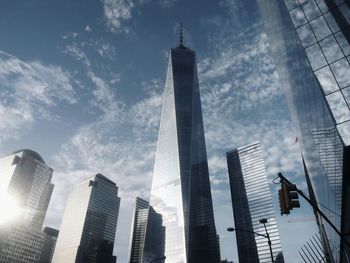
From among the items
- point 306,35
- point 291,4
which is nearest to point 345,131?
point 306,35

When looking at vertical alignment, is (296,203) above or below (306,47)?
below

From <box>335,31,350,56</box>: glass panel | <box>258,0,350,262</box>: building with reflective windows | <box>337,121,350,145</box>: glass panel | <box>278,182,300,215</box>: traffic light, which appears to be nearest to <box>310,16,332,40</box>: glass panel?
<box>258,0,350,262</box>: building with reflective windows

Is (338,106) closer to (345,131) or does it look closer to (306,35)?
(345,131)

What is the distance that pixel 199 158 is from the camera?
617 feet

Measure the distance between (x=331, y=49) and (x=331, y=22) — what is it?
8.10 feet

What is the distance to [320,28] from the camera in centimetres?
2230

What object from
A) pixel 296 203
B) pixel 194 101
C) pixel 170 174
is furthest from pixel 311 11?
pixel 194 101

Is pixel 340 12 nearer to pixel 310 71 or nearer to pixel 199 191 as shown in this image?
pixel 310 71

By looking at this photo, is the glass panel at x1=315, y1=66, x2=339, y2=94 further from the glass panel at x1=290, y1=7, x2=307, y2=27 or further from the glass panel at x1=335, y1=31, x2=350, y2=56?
the glass panel at x1=290, y1=7, x2=307, y2=27

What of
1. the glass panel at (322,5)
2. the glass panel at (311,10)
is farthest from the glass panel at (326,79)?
the glass panel at (311,10)

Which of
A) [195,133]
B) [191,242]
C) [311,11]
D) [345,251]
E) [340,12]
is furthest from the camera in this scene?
[195,133]

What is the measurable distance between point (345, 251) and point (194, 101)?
565 feet

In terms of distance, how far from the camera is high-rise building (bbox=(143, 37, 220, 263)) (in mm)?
169250

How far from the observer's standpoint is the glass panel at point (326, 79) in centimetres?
1931
